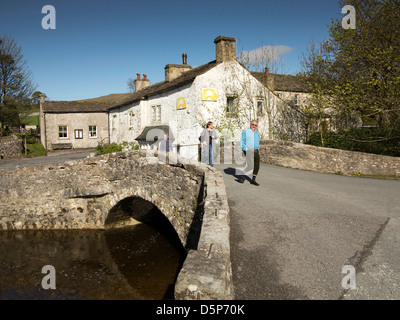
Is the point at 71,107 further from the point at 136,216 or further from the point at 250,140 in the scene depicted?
the point at 250,140

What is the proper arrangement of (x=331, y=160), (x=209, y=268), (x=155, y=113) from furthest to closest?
1. (x=155, y=113)
2. (x=331, y=160)
3. (x=209, y=268)

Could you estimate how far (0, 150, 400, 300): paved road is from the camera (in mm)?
3656

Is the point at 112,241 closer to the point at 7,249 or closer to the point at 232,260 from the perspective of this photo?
the point at 7,249

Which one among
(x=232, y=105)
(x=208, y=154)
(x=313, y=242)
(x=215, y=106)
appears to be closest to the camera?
(x=313, y=242)

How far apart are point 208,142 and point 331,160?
5731mm

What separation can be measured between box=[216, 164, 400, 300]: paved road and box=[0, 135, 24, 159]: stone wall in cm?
2318

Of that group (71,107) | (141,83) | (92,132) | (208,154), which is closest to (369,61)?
(208,154)

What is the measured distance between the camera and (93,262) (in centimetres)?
1091

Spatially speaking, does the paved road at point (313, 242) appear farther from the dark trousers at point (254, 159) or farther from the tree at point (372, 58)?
the tree at point (372, 58)

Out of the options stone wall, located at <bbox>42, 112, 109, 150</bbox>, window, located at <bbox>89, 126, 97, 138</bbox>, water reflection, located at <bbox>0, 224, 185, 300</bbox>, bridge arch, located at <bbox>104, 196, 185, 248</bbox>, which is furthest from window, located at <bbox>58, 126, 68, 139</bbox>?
bridge arch, located at <bbox>104, 196, 185, 248</bbox>

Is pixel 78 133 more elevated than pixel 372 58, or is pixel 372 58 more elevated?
pixel 372 58

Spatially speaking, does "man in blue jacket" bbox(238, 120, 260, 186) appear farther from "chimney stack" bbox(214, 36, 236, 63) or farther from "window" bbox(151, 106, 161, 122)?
"window" bbox(151, 106, 161, 122)

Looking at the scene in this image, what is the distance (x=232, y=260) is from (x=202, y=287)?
1.50m

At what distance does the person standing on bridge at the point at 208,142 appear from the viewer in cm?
1111
